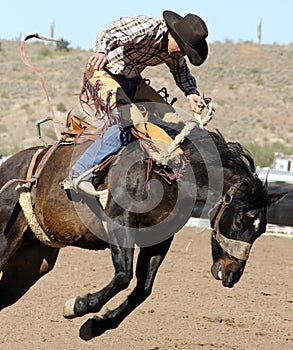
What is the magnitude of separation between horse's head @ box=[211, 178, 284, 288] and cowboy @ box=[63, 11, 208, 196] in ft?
2.57

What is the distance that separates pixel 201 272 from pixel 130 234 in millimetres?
4621

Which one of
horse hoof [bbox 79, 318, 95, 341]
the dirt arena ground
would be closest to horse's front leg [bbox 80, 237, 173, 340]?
horse hoof [bbox 79, 318, 95, 341]

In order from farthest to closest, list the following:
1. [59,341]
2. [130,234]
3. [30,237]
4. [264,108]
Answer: [264,108] < [59,341] < [30,237] < [130,234]

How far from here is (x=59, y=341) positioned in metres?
6.44

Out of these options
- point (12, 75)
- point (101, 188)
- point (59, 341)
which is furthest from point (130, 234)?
point (12, 75)

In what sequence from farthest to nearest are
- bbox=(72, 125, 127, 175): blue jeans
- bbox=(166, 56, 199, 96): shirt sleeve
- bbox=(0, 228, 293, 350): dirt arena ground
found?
bbox=(0, 228, 293, 350): dirt arena ground, bbox=(166, 56, 199, 96): shirt sleeve, bbox=(72, 125, 127, 175): blue jeans

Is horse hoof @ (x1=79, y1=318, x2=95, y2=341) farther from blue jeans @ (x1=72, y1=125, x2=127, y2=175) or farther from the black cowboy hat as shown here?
the black cowboy hat

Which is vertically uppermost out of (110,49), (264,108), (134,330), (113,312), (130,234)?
(110,49)

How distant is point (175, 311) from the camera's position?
Answer: 7.45 metres

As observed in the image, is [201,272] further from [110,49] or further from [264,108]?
[264,108]

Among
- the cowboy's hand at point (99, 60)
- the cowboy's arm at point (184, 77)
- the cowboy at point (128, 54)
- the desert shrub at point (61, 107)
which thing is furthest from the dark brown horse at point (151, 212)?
the desert shrub at point (61, 107)

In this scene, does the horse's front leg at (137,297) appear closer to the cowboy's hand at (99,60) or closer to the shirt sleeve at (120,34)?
the cowboy's hand at (99,60)

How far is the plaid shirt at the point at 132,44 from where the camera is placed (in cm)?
492

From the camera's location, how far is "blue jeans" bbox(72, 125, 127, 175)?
500 cm
